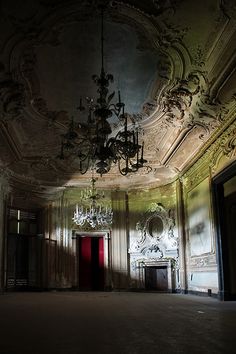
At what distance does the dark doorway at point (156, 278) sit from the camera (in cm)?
1361

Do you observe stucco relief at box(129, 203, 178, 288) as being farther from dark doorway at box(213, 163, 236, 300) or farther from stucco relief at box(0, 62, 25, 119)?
stucco relief at box(0, 62, 25, 119)

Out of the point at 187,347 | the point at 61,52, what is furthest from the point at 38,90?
the point at 187,347

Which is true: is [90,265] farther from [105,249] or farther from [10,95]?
[10,95]

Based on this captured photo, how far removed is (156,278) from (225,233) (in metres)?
5.28

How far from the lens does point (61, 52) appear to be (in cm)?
636

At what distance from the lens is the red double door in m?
14.6

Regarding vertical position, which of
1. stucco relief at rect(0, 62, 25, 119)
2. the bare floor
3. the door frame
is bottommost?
the bare floor

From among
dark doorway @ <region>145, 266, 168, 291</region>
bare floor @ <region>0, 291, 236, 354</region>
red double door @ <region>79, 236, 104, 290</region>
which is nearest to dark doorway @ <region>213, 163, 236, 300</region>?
bare floor @ <region>0, 291, 236, 354</region>

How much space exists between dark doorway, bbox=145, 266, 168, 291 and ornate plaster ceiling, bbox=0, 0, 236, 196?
5.02 m

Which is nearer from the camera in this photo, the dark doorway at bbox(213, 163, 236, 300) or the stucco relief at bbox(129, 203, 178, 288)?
the dark doorway at bbox(213, 163, 236, 300)

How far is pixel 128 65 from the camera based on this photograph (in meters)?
6.85

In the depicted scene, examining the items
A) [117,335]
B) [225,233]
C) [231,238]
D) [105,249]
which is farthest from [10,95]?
[105,249]

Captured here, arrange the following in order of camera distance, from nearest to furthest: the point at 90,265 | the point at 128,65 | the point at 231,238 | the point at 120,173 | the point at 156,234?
1. the point at 128,65
2. the point at 231,238
3. the point at 120,173
4. the point at 156,234
5. the point at 90,265

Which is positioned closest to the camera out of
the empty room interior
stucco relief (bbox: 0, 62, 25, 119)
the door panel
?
the empty room interior
